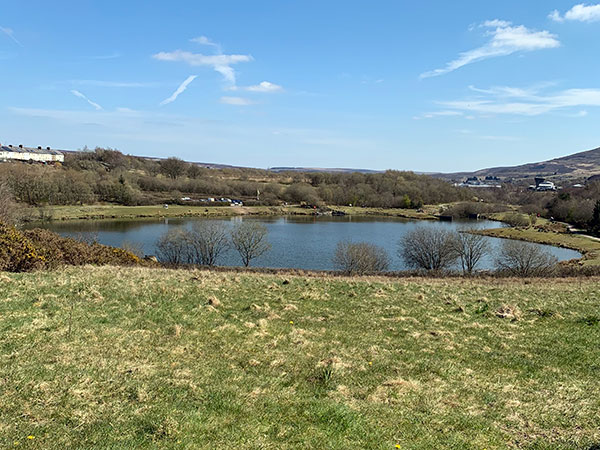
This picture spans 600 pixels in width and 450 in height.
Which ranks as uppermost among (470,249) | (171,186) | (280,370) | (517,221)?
(171,186)

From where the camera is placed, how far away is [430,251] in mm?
47438

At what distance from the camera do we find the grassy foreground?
5402 mm

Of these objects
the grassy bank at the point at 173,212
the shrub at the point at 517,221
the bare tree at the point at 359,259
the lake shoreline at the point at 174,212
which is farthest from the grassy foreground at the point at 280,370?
the shrub at the point at 517,221

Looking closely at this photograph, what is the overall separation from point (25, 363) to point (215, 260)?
4216 cm

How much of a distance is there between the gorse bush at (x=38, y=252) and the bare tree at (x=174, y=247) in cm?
2639

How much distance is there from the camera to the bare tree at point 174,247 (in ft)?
153

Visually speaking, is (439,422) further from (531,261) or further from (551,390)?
(531,261)

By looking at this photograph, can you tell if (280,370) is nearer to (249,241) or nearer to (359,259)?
(359,259)

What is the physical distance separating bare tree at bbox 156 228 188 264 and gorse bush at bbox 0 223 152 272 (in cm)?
2639

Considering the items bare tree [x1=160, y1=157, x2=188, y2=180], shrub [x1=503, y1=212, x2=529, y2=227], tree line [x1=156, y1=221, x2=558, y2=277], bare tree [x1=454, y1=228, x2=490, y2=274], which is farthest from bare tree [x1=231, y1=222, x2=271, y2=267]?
bare tree [x1=160, y1=157, x2=188, y2=180]

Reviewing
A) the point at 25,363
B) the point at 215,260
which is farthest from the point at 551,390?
the point at 215,260

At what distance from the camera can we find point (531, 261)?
139 feet

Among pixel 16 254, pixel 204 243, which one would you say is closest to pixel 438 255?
pixel 204 243

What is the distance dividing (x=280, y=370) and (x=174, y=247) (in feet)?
137
